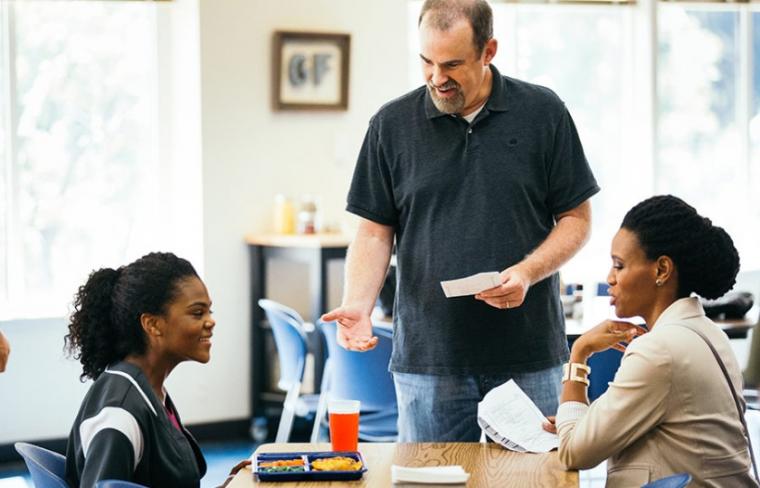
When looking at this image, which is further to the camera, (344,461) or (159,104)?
(159,104)

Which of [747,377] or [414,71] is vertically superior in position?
[414,71]

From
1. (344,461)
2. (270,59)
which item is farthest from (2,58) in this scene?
(344,461)

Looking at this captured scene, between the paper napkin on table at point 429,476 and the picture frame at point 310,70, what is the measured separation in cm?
407

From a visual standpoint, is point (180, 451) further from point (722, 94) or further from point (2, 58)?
point (722, 94)

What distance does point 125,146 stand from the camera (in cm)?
617

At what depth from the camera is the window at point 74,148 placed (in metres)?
5.85

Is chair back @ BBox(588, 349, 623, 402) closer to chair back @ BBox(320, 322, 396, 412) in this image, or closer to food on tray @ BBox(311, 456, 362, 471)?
chair back @ BBox(320, 322, 396, 412)

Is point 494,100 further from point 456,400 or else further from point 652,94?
point 652,94

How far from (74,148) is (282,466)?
4.01 metres

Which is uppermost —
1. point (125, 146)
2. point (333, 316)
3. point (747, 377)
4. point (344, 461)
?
point (125, 146)

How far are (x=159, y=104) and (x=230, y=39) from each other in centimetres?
54


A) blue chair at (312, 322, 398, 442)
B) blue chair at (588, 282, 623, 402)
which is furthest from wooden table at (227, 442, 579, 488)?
blue chair at (588, 282, 623, 402)

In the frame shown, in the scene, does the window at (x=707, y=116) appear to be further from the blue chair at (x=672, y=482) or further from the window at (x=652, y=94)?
the blue chair at (x=672, y=482)

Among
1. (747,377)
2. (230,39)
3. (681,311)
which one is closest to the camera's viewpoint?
(681,311)
